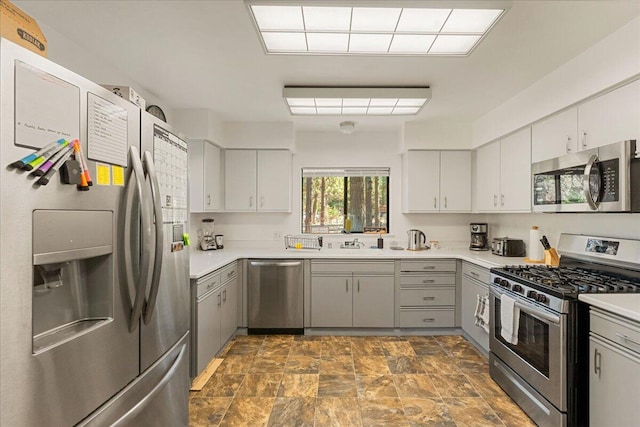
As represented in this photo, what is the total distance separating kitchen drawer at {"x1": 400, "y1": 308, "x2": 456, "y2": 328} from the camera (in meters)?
3.69

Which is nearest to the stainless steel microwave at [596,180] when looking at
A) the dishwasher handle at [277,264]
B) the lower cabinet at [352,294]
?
the lower cabinet at [352,294]

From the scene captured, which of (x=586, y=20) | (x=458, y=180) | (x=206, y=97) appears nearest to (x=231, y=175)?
(x=206, y=97)

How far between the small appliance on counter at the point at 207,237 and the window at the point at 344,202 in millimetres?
1217

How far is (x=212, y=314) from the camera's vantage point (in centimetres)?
290

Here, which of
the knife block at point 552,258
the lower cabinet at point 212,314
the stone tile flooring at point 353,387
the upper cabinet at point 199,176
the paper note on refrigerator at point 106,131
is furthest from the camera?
the upper cabinet at point 199,176

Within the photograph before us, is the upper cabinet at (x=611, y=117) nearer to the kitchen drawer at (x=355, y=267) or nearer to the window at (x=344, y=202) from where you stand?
the kitchen drawer at (x=355, y=267)

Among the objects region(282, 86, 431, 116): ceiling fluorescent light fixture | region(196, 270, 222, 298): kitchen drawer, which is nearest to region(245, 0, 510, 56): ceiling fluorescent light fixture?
region(282, 86, 431, 116): ceiling fluorescent light fixture

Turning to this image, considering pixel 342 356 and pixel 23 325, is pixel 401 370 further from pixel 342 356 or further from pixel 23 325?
pixel 23 325

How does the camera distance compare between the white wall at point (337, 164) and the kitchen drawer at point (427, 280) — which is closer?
the kitchen drawer at point (427, 280)

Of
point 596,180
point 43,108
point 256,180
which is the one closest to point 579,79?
point 596,180

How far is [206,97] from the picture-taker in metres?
3.25

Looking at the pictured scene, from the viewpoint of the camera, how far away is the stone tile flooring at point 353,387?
7.27 feet

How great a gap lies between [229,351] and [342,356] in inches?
44.8

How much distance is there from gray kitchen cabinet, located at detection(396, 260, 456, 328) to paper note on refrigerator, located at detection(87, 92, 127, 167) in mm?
3135
